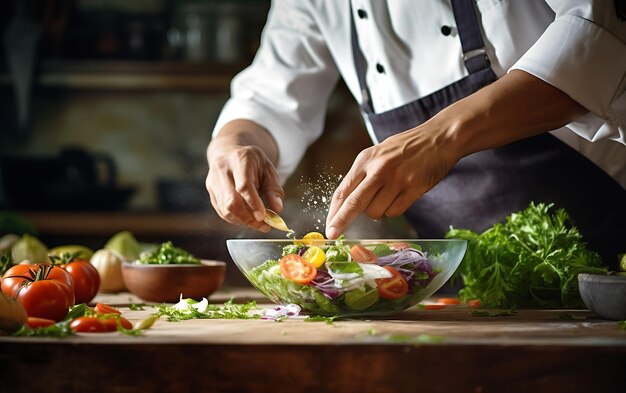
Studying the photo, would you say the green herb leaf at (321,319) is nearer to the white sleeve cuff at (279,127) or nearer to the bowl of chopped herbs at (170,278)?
the bowl of chopped herbs at (170,278)

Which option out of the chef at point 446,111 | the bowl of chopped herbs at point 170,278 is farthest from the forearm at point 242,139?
the bowl of chopped herbs at point 170,278

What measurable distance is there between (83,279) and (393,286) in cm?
64

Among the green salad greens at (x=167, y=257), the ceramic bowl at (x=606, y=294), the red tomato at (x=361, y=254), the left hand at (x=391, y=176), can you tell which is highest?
the left hand at (x=391, y=176)

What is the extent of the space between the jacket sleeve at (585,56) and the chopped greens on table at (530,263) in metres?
0.21

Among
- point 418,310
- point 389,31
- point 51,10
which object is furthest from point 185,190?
point 418,310

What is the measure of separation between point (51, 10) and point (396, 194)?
2640mm

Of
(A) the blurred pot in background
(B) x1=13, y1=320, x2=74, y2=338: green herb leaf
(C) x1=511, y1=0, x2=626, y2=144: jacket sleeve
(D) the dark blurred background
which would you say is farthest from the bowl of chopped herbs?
(A) the blurred pot in background

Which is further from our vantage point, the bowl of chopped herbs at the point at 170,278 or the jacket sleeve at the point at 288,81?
the jacket sleeve at the point at 288,81

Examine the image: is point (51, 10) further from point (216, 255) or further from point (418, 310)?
point (418, 310)

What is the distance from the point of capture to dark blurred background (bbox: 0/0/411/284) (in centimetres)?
338

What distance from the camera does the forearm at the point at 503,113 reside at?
4.41 ft

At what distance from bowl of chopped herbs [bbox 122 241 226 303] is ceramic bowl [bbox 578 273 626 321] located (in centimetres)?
73

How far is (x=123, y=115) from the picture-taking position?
369 centimetres

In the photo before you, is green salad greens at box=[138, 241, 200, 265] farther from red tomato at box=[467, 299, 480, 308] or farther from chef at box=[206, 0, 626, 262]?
red tomato at box=[467, 299, 480, 308]
